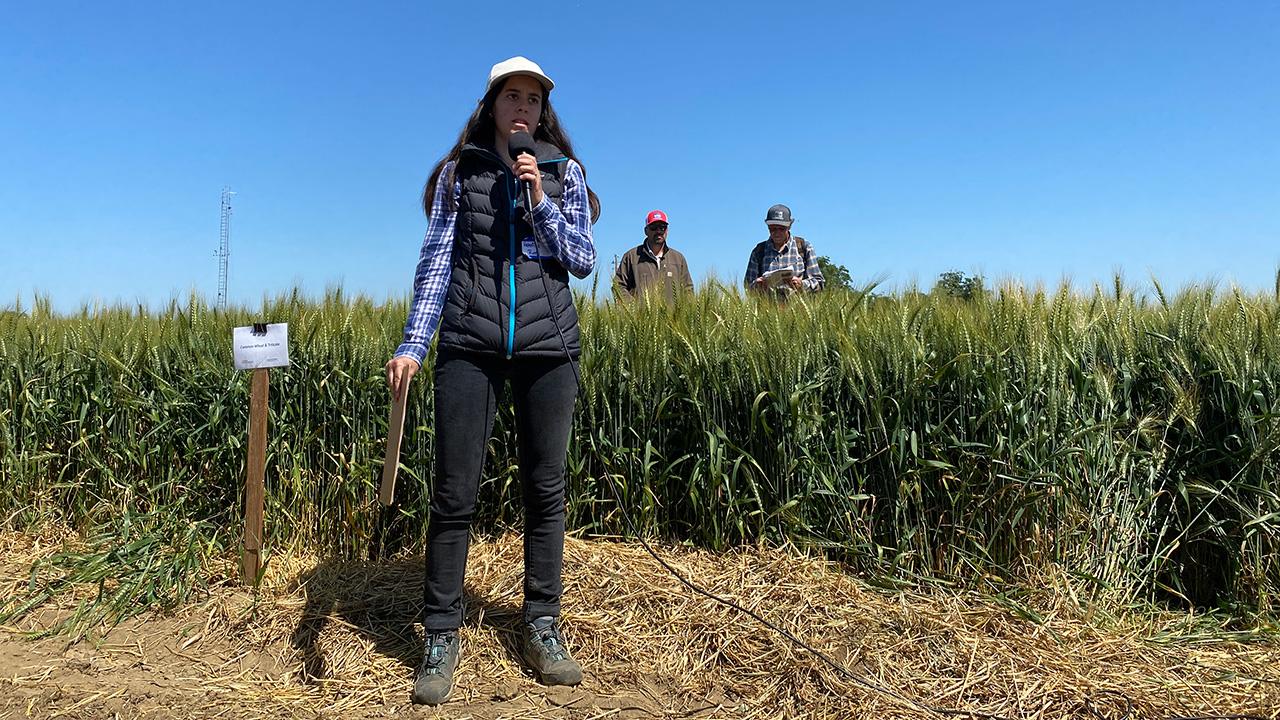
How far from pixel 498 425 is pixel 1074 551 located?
2117mm

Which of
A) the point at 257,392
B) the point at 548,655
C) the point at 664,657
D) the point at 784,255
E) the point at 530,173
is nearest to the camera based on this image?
the point at 530,173

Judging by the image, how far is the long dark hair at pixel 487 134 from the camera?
7.84ft

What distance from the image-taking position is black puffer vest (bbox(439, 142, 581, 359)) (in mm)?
2229

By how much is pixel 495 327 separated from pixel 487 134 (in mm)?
656

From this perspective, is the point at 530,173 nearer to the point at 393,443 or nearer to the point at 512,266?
the point at 512,266

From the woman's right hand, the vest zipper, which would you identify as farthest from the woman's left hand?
the woman's right hand

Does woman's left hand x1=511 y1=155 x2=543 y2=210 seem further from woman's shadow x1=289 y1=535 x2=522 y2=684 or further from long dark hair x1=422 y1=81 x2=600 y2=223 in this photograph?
woman's shadow x1=289 y1=535 x2=522 y2=684

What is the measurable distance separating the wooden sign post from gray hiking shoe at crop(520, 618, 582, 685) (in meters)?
1.26

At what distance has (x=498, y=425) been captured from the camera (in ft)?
10.2

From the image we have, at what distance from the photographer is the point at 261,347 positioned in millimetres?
3033

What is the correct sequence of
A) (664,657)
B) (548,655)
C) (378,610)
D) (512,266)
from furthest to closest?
1. (378,610)
2. (664,657)
3. (548,655)
4. (512,266)

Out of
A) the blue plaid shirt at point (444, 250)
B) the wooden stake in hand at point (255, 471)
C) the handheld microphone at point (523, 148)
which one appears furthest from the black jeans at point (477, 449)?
the wooden stake in hand at point (255, 471)

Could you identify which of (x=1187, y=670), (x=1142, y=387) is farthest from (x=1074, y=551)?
(x=1142, y=387)

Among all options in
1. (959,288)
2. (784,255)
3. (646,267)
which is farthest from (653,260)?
(959,288)
